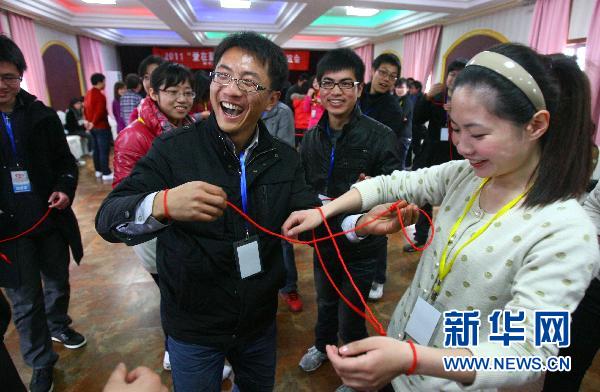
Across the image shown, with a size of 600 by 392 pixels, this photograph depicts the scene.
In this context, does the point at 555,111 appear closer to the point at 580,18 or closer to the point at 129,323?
the point at 129,323

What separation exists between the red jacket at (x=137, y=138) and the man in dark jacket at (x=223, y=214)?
801 millimetres

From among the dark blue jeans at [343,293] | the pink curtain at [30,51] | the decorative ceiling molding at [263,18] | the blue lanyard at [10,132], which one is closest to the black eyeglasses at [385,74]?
the dark blue jeans at [343,293]

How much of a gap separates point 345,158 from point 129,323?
202 centimetres

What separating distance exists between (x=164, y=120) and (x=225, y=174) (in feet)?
3.42

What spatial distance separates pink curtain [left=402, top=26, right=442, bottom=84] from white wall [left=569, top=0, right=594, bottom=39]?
134 inches

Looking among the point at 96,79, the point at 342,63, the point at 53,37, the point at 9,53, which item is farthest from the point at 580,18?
the point at 53,37

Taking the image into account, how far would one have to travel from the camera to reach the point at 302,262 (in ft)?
11.5

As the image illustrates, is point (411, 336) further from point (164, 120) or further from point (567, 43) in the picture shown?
point (567, 43)

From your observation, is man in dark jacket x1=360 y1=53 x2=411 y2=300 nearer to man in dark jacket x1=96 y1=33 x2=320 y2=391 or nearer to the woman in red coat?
the woman in red coat

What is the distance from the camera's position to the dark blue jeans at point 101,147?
6172 mm

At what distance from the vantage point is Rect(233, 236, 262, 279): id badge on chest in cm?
111

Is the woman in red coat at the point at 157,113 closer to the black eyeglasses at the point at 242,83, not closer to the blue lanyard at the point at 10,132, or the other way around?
the blue lanyard at the point at 10,132

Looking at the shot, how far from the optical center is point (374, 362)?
0.70 m

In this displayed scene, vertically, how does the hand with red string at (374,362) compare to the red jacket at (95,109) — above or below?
below
